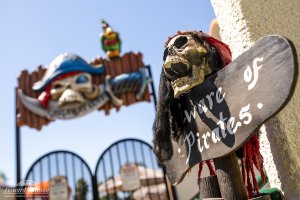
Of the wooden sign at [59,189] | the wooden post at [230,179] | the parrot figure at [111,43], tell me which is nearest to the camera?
the wooden post at [230,179]

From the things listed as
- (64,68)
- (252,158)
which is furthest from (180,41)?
(64,68)

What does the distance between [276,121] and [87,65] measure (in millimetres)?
4280

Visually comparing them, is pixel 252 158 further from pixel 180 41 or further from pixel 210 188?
pixel 180 41

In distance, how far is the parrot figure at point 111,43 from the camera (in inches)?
201

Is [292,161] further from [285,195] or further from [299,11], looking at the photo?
[299,11]

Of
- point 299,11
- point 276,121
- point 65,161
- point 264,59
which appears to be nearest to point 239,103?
point 264,59

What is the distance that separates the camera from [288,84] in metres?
0.58

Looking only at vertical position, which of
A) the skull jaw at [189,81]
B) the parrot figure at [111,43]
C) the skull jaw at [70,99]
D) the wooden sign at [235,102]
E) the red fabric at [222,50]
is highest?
the parrot figure at [111,43]

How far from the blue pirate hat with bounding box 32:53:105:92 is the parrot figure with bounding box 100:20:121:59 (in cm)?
32

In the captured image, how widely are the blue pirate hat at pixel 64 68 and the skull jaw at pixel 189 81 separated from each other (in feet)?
13.7

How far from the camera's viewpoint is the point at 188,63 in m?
0.85

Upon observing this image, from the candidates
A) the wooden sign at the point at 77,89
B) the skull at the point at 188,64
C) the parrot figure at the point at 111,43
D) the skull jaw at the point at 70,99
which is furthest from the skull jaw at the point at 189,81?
the parrot figure at the point at 111,43

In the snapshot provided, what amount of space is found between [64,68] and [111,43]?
0.92 metres

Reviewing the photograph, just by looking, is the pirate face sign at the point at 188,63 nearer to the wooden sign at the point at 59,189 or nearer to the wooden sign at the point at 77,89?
the wooden sign at the point at 59,189
